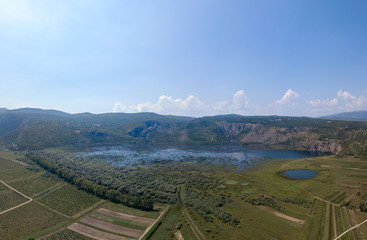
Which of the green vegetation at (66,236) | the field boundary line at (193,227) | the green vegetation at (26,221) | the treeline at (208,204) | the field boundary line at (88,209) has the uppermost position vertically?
the treeline at (208,204)

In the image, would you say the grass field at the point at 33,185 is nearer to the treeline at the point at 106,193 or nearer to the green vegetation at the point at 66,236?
the treeline at the point at 106,193

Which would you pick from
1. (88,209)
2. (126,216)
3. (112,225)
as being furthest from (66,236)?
(126,216)

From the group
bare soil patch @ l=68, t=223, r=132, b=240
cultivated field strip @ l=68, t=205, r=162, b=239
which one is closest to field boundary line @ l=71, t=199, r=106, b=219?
cultivated field strip @ l=68, t=205, r=162, b=239

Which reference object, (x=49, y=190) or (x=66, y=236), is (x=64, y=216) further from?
(x=49, y=190)

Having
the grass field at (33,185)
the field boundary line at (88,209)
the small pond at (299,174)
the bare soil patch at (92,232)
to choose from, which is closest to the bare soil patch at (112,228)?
the bare soil patch at (92,232)

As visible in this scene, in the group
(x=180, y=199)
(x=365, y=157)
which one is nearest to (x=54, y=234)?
(x=180, y=199)

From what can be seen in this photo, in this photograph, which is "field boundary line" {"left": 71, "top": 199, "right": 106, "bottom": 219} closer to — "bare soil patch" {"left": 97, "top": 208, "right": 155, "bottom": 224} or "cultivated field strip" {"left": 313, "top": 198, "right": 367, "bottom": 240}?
"bare soil patch" {"left": 97, "top": 208, "right": 155, "bottom": 224}

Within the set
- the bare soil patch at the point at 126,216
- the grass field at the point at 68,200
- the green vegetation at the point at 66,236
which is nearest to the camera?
the green vegetation at the point at 66,236
